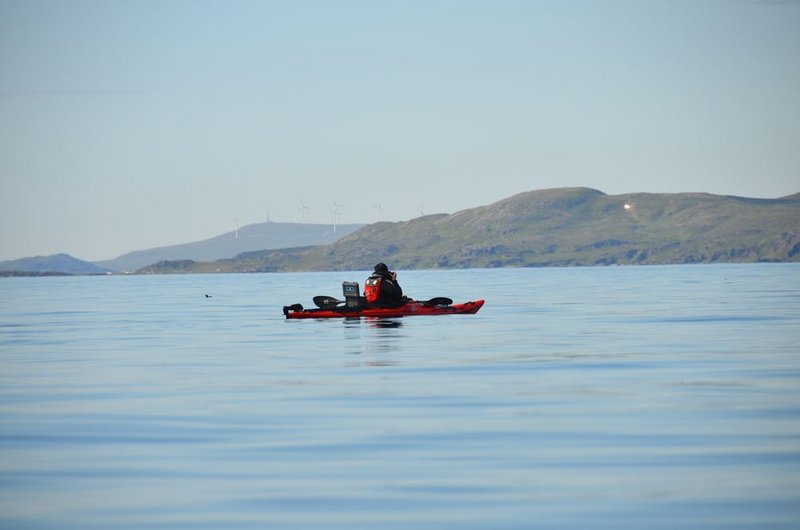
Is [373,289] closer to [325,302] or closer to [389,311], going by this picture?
[389,311]

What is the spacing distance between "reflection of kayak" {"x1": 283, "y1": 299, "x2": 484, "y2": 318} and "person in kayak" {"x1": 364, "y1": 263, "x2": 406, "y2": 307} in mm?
357

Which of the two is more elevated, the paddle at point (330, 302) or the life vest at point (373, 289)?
the life vest at point (373, 289)

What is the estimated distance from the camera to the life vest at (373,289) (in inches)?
2317

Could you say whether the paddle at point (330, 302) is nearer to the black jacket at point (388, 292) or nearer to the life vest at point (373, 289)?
the black jacket at point (388, 292)

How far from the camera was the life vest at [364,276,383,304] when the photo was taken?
58844 mm

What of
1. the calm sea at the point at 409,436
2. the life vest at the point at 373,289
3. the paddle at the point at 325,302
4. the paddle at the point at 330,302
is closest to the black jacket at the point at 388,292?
the life vest at the point at 373,289

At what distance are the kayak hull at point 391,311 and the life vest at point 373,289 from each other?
0.58m

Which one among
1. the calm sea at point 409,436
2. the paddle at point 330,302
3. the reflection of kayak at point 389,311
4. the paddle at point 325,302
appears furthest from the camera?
the paddle at point 325,302

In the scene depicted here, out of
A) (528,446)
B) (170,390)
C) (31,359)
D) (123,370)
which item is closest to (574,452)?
(528,446)

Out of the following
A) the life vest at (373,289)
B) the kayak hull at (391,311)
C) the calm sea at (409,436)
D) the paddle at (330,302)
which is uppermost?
the life vest at (373,289)

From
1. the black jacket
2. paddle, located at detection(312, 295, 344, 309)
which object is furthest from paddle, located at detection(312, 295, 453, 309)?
the black jacket

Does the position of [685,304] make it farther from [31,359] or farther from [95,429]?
[95,429]

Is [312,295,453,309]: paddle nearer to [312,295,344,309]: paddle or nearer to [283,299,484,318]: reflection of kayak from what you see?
[312,295,344,309]: paddle

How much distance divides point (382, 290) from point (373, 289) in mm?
424
